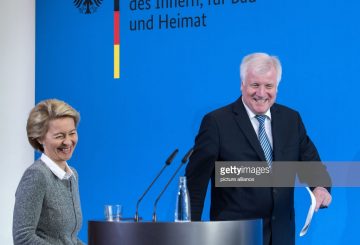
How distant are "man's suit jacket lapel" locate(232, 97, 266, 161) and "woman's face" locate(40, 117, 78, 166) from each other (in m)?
1.03

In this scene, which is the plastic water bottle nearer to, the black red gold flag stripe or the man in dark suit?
the man in dark suit

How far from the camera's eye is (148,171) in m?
4.51

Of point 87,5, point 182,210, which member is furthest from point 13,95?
point 182,210

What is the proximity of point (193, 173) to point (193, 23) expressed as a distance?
1.37 metres

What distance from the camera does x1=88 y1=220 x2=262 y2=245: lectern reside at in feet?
7.69

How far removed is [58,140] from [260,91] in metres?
1.23

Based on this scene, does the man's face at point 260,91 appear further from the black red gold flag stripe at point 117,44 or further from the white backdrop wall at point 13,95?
the white backdrop wall at point 13,95

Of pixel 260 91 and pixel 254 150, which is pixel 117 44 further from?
pixel 254 150

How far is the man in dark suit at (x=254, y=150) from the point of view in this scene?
3225mm

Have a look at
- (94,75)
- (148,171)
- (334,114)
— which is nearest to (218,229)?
(334,114)

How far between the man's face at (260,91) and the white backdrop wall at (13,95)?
6.70ft

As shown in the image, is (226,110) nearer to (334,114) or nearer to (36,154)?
Result: (334,114)

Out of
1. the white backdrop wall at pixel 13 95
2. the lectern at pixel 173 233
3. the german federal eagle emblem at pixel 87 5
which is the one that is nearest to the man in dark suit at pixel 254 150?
the lectern at pixel 173 233

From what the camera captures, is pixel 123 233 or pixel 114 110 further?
pixel 114 110
